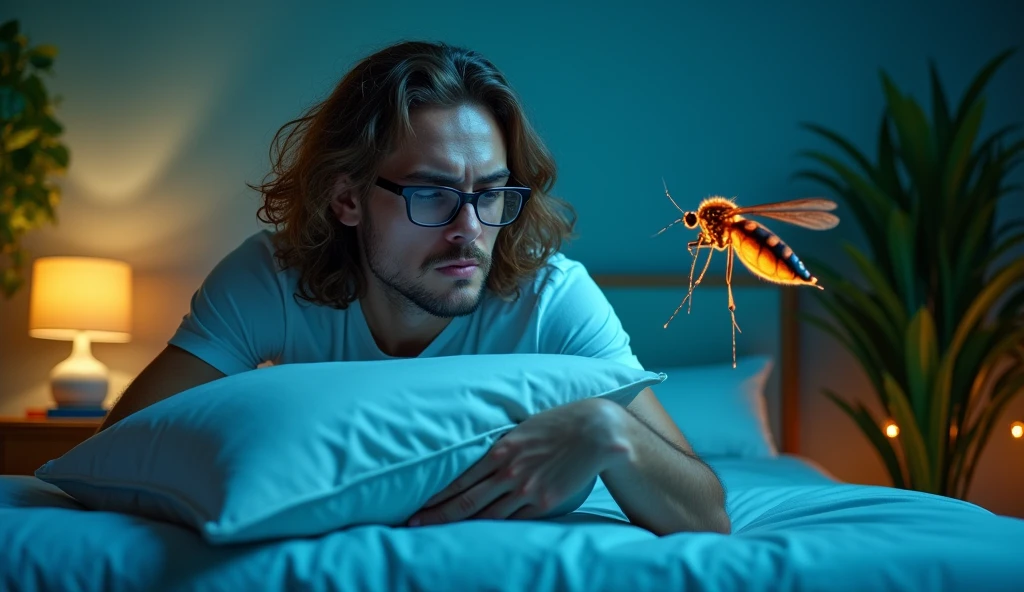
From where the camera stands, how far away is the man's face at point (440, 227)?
5.08ft

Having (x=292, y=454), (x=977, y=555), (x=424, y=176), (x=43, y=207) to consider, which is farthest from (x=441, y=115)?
(x=43, y=207)

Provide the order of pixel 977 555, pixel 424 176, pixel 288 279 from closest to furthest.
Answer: pixel 977 555, pixel 424 176, pixel 288 279

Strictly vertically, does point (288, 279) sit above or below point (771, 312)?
above

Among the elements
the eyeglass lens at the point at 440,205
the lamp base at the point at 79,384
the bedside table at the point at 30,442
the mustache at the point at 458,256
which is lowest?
the bedside table at the point at 30,442

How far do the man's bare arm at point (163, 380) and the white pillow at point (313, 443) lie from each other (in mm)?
388

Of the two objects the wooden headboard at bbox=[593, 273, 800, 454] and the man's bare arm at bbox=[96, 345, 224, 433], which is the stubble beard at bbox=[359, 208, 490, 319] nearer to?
the man's bare arm at bbox=[96, 345, 224, 433]

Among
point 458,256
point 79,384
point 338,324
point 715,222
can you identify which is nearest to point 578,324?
point 458,256

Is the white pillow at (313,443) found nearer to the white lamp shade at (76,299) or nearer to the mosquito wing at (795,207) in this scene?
the mosquito wing at (795,207)

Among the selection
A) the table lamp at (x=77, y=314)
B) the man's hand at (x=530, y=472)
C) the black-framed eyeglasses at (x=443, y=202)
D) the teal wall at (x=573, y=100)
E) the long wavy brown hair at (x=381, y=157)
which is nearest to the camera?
the man's hand at (x=530, y=472)

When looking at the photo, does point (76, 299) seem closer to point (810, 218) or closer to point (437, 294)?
point (437, 294)

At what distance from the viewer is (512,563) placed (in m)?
0.77

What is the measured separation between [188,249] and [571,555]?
296 cm

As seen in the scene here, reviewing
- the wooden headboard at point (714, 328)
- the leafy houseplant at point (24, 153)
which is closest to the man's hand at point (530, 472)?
the wooden headboard at point (714, 328)

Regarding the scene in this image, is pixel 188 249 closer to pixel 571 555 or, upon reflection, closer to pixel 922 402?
pixel 922 402
